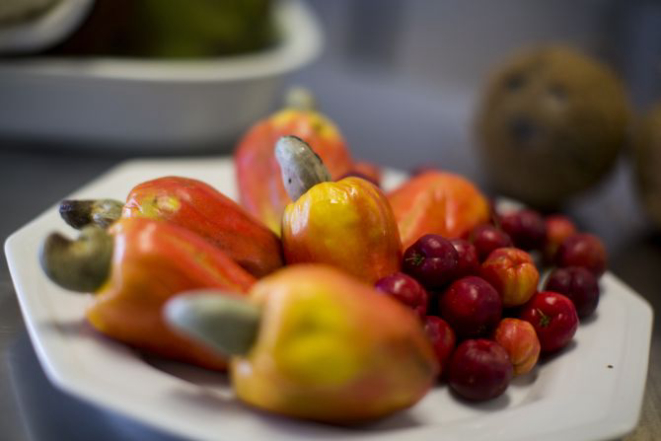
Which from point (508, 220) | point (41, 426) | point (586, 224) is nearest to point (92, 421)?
point (41, 426)

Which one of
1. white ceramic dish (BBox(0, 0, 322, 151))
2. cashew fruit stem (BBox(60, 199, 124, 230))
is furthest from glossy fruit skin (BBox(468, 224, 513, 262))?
white ceramic dish (BBox(0, 0, 322, 151))

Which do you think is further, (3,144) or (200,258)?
(3,144)

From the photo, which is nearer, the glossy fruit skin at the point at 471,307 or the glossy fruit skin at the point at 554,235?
the glossy fruit skin at the point at 471,307

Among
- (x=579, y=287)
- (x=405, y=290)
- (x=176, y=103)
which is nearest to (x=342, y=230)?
→ (x=405, y=290)

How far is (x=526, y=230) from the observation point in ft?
1.63

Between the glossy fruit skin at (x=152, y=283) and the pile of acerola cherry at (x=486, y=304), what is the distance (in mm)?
92

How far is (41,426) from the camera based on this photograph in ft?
1.13

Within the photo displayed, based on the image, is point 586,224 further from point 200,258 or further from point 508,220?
point 200,258

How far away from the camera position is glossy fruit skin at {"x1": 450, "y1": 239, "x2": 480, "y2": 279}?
400mm

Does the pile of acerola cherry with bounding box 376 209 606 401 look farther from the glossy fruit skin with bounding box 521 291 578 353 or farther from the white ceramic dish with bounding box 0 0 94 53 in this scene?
the white ceramic dish with bounding box 0 0 94 53

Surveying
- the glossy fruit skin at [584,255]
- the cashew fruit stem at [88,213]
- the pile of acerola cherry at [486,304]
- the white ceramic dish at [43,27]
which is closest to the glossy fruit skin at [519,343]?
the pile of acerola cherry at [486,304]

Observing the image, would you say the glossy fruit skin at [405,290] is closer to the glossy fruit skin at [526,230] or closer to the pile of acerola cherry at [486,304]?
the pile of acerola cherry at [486,304]

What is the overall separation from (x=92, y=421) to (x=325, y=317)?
14cm

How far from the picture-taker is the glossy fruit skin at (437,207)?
458mm
